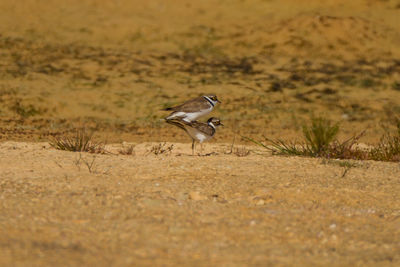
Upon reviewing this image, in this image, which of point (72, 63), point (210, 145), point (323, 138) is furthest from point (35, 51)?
point (323, 138)

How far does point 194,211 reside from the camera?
4.27 metres

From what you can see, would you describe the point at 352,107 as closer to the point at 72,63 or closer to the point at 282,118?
the point at 282,118

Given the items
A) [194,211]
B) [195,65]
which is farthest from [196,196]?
[195,65]

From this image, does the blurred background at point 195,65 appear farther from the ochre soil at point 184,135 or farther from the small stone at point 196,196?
the small stone at point 196,196

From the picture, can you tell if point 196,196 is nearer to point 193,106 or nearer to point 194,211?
point 194,211

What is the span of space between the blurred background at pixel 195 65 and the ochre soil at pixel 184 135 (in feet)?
0.17

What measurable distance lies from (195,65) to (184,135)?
4.54 metres

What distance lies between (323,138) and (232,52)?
27.8 feet

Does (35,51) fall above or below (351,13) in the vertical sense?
below

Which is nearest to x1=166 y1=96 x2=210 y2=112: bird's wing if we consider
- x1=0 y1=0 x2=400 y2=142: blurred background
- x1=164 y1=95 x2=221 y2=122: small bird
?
x1=164 y1=95 x2=221 y2=122: small bird

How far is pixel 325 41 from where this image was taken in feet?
51.7

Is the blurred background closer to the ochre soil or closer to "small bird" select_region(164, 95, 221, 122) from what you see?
the ochre soil

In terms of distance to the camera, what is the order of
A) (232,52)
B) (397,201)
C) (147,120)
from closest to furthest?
(397,201)
(147,120)
(232,52)

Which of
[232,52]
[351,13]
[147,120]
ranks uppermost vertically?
[351,13]
